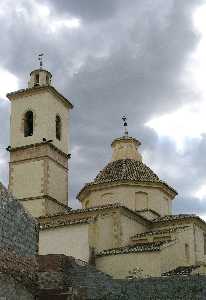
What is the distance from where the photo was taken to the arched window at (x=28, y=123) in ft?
111

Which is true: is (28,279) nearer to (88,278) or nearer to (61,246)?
(88,278)

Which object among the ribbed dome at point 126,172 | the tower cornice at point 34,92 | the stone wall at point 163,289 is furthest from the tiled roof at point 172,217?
the stone wall at point 163,289

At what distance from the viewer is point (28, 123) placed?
34438mm

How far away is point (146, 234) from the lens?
2859cm

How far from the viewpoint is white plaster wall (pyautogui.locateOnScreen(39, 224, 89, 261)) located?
26.4 meters

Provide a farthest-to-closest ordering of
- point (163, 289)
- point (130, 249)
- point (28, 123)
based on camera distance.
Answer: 1. point (28, 123)
2. point (130, 249)
3. point (163, 289)

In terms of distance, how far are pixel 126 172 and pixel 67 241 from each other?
6.71m

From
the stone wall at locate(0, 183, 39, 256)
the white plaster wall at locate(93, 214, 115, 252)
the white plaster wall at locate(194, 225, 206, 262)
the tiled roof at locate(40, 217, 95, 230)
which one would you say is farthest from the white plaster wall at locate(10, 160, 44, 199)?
the stone wall at locate(0, 183, 39, 256)

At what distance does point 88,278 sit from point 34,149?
1694cm

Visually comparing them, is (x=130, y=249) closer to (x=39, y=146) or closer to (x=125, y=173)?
(x=125, y=173)

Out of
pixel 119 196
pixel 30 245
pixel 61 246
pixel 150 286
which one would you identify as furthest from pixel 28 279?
pixel 119 196

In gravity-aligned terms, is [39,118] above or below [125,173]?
above

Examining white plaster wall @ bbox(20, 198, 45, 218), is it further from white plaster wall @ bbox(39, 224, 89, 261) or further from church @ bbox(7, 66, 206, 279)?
white plaster wall @ bbox(39, 224, 89, 261)

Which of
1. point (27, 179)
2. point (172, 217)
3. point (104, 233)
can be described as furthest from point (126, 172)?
point (27, 179)
